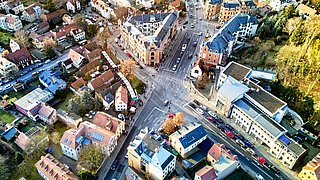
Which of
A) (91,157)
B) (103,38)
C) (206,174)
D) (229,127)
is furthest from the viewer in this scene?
(103,38)

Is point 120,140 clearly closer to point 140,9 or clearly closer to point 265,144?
point 265,144

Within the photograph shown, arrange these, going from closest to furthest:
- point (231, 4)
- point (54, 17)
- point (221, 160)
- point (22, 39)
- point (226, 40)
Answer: point (221, 160) → point (226, 40) → point (22, 39) → point (231, 4) → point (54, 17)

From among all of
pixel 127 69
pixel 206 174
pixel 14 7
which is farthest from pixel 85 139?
pixel 14 7

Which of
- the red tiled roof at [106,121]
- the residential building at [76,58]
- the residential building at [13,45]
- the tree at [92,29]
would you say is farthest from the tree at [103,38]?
the red tiled roof at [106,121]

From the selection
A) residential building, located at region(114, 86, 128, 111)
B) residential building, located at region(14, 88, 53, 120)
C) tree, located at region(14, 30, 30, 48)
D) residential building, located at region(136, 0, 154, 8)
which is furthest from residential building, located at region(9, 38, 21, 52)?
residential building, located at region(136, 0, 154, 8)

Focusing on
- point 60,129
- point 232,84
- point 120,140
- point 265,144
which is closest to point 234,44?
point 232,84

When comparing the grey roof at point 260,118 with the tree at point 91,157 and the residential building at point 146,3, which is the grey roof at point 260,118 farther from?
the residential building at point 146,3

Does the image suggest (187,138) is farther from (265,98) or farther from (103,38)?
(103,38)

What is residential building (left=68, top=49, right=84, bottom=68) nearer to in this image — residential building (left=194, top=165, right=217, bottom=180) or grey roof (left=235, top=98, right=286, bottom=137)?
grey roof (left=235, top=98, right=286, bottom=137)
